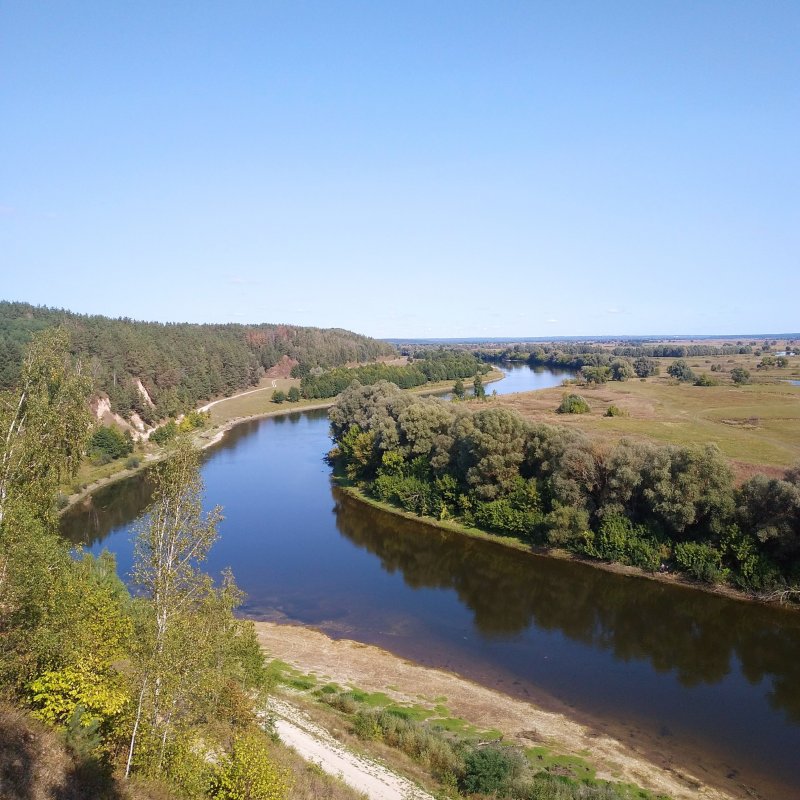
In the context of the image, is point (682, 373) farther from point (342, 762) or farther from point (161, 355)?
point (342, 762)

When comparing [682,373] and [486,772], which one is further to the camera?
[682,373]

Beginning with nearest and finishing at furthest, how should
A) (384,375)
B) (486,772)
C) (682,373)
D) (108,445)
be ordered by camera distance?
(486,772)
(108,445)
(682,373)
(384,375)

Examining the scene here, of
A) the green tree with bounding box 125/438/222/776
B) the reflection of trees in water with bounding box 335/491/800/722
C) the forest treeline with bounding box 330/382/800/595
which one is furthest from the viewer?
the forest treeline with bounding box 330/382/800/595

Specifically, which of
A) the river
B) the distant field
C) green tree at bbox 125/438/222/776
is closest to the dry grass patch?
the distant field

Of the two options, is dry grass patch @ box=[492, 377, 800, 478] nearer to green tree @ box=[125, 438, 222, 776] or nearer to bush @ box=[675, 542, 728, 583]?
bush @ box=[675, 542, 728, 583]

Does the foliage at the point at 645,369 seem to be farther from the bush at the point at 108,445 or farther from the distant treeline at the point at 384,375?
the bush at the point at 108,445

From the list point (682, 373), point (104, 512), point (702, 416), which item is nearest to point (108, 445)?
point (104, 512)

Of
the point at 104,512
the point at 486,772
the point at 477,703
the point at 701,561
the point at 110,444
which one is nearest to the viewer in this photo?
the point at 486,772
